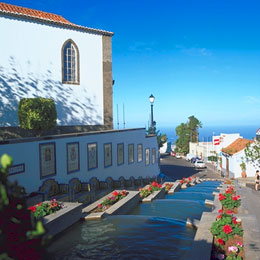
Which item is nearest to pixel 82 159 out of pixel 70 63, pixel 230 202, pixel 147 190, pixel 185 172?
pixel 147 190

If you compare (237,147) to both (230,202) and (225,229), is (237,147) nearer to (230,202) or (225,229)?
(230,202)

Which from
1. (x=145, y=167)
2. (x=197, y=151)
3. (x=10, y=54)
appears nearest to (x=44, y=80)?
(x=10, y=54)

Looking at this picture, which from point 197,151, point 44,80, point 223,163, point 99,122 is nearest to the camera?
point 44,80

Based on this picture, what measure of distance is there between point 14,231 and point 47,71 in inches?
848

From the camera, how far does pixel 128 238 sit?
9.05m

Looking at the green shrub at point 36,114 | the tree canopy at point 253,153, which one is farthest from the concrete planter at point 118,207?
the tree canopy at point 253,153

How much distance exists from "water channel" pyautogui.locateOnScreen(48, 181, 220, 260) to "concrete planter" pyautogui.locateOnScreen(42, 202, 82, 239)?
0.20 metres

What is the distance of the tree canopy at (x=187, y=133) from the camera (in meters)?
90.0

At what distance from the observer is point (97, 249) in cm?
820

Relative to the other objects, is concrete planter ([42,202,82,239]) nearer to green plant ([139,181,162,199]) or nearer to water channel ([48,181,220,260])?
water channel ([48,181,220,260])

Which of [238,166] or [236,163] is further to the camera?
[236,163]

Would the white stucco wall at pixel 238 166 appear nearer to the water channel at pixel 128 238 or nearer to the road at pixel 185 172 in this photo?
the road at pixel 185 172

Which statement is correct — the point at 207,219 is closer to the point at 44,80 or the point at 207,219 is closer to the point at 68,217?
the point at 68,217

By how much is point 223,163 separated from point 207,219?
43.3 m
